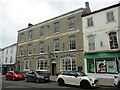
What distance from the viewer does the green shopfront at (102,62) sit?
50.0 ft

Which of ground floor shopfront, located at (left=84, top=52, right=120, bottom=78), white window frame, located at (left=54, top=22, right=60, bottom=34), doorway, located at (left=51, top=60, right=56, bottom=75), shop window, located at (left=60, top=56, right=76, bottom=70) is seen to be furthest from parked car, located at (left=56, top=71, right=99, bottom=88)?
white window frame, located at (left=54, top=22, right=60, bottom=34)

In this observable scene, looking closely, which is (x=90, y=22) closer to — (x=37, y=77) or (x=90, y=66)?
(x=90, y=66)

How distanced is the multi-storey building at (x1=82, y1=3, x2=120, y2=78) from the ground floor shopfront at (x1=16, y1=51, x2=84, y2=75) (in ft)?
4.97

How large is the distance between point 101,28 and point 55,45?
344 inches

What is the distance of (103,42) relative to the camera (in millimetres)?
16469

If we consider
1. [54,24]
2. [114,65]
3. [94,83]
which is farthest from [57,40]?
[94,83]

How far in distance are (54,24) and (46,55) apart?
6183mm

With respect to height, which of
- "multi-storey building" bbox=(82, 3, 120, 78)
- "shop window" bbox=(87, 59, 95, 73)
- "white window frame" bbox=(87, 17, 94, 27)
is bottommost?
"shop window" bbox=(87, 59, 95, 73)

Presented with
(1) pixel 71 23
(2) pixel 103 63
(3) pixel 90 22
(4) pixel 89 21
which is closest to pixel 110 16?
(3) pixel 90 22

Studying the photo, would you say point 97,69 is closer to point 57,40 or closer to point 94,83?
point 94,83

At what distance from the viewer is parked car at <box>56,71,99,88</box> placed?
10.7 metres

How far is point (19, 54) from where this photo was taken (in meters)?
28.7

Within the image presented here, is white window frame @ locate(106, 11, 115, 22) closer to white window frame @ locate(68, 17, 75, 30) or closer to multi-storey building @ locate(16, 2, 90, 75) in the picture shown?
multi-storey building @ locate(16, 2, 90, 75)

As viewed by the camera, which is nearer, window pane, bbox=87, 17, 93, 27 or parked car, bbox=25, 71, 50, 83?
parked car, bbox=25, 71, 50, 83
